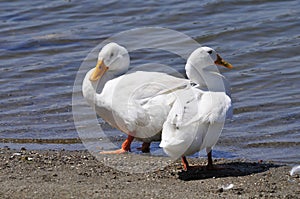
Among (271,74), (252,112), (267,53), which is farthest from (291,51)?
(252,112)

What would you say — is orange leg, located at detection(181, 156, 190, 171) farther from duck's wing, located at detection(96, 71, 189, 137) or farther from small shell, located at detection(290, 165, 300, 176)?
small shell, located at detection(290, 165, 300, 176)

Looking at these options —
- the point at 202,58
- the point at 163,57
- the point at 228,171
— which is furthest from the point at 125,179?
the point at 163,57

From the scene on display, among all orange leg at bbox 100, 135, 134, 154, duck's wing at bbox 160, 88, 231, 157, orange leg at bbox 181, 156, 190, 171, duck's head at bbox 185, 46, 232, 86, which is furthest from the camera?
orange leg at bbox 100, 135, 134, 154

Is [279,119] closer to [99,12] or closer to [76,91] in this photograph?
[76,91]

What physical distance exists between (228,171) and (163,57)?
550 centimetres

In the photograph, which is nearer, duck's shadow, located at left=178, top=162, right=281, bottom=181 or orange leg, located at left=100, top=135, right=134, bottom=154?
duck's shadow, located at left=178, top=162, right=281, bottom=181

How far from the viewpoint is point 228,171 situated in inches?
259

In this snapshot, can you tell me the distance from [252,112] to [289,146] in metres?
1.38

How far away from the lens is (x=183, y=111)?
6.20 metres

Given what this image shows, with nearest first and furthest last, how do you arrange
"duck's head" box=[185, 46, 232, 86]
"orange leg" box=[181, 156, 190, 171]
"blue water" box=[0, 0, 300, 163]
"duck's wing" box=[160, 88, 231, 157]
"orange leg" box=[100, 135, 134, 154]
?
"duck's wing" box=[160, 88, 231, 157] < "orange leg" box=[181, 156, 190, 171] < "duck's head" box=[185, 46, 232, 86] < "orange leg" box=[100, 135, 134, 154] < "blue water" box=[0, 0, 300, 163]

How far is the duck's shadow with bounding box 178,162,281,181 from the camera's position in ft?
21.1

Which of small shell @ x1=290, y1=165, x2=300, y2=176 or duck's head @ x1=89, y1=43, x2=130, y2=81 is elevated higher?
duck's head @ x1=89, y1=43, x2=130, y2=81

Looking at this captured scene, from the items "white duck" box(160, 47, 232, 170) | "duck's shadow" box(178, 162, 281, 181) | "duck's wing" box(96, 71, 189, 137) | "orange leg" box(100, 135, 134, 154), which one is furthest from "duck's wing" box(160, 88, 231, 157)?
"orange leg" box(100, 135, 134, 154)

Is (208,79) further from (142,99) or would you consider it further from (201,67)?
(142,99)
